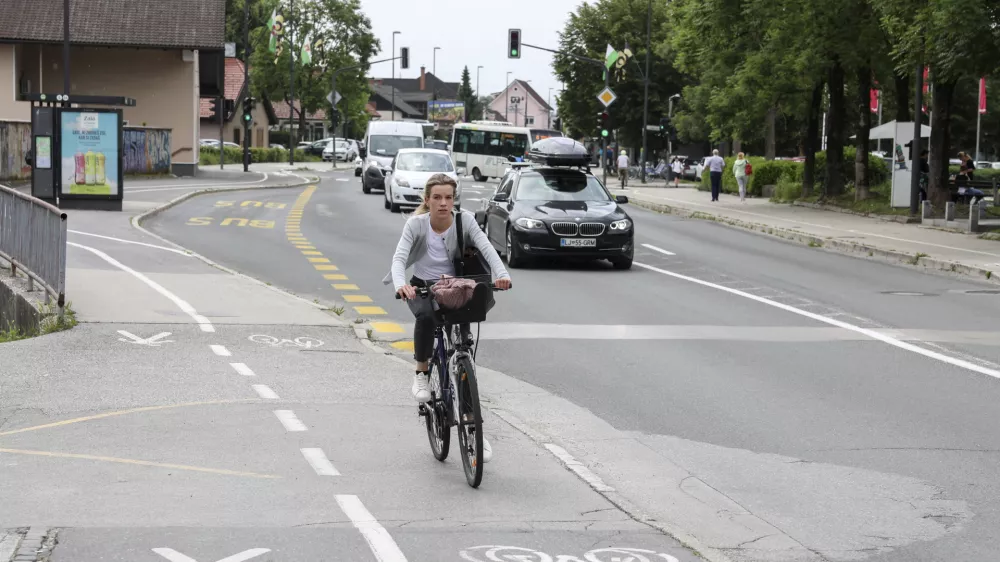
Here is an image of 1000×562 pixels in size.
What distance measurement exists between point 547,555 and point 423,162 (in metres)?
32.0

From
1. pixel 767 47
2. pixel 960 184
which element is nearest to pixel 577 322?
pixel 767 47

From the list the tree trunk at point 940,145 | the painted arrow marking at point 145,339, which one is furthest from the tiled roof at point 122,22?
the painted arrow marking at point 145,339

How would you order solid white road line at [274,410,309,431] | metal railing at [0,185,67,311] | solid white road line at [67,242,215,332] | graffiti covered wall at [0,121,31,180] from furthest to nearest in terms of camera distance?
graffiti covered wall at [0,121,31,180], metal railing at [0,185,67,311], solid white road line at [67,242,215,332], solid white road line at [274,410,309,431]

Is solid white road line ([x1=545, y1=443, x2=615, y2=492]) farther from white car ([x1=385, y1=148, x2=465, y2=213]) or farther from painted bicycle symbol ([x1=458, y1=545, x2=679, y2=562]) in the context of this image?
white car ([x1=385, y1=148, x2=465, y2=213])

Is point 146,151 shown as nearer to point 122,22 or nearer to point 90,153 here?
point 122,22

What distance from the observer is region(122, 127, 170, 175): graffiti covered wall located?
50.5 metres

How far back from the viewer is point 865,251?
83.5 ft

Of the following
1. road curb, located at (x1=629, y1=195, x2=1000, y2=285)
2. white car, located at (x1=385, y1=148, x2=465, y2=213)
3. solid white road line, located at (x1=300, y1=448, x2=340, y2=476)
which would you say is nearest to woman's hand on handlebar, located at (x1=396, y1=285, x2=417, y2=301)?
solid white road line, located at (x1=300, y1=448, x2=340, y2=476)

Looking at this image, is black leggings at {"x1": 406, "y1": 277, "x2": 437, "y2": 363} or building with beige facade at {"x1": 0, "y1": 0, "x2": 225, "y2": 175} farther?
building with beige facade at {"x1": 0, "y1": 0, "x2": 225, "y2": 175}

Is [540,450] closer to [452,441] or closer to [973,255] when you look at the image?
[452,441]

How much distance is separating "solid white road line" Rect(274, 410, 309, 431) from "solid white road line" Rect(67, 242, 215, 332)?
4.34m

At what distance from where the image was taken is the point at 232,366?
11445 mm

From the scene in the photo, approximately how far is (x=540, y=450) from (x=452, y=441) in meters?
0.56

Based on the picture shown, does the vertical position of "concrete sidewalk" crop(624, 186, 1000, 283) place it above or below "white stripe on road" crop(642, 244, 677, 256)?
above
